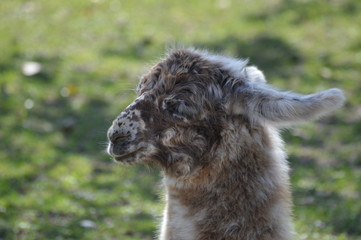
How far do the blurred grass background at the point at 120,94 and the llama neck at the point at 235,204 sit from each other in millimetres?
1299

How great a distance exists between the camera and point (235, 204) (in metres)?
4.07

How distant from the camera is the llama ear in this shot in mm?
3729

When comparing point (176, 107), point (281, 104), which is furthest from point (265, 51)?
point (281, 104)

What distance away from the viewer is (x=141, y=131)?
4113 millimetres

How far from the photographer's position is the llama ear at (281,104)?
373 centimetres

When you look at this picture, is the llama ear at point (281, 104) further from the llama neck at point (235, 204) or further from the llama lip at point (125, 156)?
the llama lip at point (125, 156)

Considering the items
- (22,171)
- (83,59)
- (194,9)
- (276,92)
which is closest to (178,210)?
(276,92)

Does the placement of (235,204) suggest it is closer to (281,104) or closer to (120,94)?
(281,104)

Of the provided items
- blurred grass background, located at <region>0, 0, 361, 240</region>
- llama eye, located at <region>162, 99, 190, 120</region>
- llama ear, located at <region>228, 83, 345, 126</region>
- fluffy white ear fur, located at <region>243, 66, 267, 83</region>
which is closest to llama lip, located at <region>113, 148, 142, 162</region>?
llama eye, located at <region>162, 99, 190, 120</region>

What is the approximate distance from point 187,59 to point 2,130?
→ 5050mm

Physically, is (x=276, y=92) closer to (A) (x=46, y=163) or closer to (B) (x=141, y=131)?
(B) (x=141, y=131)

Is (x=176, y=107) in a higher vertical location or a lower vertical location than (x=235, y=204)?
higher

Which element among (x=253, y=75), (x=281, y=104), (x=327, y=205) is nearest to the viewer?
(x=281, y=104)

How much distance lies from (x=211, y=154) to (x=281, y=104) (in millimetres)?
517
